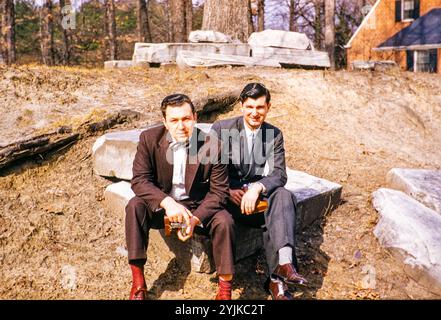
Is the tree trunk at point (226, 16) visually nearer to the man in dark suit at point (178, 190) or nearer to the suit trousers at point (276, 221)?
the man in dark suit at point (178, 190)

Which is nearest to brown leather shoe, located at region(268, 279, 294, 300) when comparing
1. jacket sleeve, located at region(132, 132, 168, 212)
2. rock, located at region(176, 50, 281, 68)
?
jacket sleeve, located at region(132, 132, 168, 212)

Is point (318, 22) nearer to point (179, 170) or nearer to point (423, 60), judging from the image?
point (423, 60)

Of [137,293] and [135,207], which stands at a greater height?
[135,207]

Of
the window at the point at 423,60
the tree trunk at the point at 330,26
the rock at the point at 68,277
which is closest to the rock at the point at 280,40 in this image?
the tree trunk at the point at 330,26

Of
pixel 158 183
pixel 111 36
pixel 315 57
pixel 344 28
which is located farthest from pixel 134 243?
pixel 344 28

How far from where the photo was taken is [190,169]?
3119 mm

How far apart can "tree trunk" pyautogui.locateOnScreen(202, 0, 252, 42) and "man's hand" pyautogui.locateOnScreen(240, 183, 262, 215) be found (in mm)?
6877

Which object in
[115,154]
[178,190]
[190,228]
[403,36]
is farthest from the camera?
[403,36]

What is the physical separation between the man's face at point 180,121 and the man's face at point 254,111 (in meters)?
0.48

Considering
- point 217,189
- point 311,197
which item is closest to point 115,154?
point 217,189

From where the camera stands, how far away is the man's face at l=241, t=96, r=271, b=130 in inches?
131

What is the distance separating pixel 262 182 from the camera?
10.7 feet

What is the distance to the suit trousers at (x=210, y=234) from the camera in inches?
114

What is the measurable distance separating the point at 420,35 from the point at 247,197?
23.6 m
